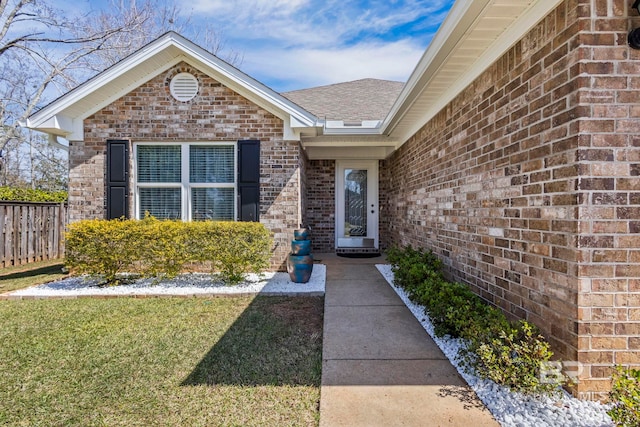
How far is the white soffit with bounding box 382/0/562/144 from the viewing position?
2674mm

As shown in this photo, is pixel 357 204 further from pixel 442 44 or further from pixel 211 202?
pixel 442 44

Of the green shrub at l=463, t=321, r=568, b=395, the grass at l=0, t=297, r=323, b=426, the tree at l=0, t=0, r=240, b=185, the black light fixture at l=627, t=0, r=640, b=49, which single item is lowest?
the grass at l=0, t=297, r=323, b=426

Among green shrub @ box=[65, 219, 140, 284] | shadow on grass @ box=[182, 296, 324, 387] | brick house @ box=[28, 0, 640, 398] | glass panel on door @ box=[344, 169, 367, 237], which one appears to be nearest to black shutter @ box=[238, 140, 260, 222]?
brick house @ box=[28, 0, 640, 398]

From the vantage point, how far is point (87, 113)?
20.1ft

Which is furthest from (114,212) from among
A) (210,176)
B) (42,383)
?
(42,383)

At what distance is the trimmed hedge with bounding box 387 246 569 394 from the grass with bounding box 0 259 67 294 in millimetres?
6494

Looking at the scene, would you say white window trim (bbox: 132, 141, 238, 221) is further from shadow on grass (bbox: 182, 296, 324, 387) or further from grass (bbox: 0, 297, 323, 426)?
shadow on grass (bbox: 182, 296, 324, 387)

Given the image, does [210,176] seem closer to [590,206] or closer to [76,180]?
[76,180]

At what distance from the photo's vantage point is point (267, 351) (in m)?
3.09

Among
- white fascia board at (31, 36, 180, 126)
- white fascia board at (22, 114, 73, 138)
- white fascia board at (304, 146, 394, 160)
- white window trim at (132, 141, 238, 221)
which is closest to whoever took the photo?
white fascia board at (31, 36, 180, 126)

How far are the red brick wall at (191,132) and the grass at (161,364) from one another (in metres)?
2.15

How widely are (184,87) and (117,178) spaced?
2084 millimetres

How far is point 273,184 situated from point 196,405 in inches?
170

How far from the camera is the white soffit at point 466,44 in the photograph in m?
2.67
